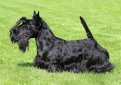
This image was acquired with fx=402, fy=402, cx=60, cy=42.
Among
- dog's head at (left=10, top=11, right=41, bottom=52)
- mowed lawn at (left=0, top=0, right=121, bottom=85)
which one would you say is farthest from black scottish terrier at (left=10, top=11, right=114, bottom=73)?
mowed lawn at (left=0, top=0, right=121, bottom=85)

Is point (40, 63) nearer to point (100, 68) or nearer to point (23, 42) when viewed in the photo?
point (23, 42)

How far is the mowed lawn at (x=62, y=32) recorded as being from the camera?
11242 mm

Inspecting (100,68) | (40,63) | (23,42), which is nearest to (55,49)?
(40,63)

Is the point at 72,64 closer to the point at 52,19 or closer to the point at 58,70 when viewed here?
the point at 58,70

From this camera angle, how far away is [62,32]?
104 feet

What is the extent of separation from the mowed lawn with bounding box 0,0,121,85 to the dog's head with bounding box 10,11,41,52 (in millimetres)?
918

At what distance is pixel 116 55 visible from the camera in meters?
19.5

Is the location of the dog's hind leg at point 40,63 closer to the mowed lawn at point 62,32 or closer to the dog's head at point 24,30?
the mowed lawn at point 62,32

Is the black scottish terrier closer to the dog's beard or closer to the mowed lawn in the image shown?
the dog's beard

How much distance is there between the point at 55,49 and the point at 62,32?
18.5 metres

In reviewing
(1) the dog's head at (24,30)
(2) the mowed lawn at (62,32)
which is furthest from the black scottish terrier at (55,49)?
(2) the mowed lawn at (62,32)

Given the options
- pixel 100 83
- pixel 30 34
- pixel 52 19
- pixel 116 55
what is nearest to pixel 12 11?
pixel 52 19

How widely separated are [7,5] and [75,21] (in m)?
11.0

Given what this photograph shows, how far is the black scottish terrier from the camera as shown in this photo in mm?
13016
